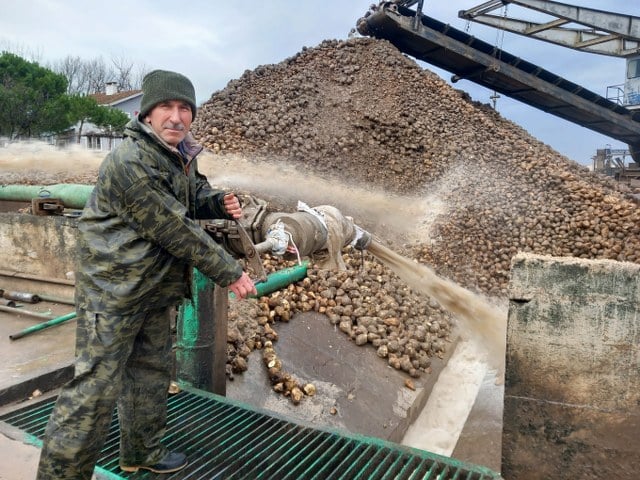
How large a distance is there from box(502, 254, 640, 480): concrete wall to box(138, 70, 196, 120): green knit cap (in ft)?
5.85

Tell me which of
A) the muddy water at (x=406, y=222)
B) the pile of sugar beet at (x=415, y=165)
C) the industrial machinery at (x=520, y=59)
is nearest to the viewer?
the muddy water at (x=406, y=222)

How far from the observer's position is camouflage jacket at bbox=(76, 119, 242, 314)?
1854 millimetres

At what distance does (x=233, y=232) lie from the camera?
2494 millimetres

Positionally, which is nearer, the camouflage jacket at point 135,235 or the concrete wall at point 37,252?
the camouflage jacket at point 135,235

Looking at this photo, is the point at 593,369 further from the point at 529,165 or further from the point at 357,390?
the point at 529,165

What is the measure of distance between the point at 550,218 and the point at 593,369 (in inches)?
333

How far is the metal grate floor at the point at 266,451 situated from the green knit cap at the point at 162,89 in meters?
1.69

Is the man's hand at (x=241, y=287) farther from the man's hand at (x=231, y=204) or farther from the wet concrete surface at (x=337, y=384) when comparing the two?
the wet concrete surface at (x=337, y=384)

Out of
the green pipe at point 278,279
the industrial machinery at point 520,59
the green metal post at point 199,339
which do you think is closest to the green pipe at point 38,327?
the green metal post at point 199,339

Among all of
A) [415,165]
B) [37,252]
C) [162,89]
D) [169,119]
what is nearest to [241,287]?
[169,119]

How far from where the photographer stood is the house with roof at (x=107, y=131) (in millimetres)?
23234

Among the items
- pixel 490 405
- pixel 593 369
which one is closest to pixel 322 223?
pixel 593 369

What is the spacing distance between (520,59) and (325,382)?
14258 mm

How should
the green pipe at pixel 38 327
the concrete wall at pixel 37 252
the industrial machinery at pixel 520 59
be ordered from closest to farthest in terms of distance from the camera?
the green pipe at pixel 38 327 → the concrete wall at pixel 37 252 → the industrial machinery at pixel 520 59
